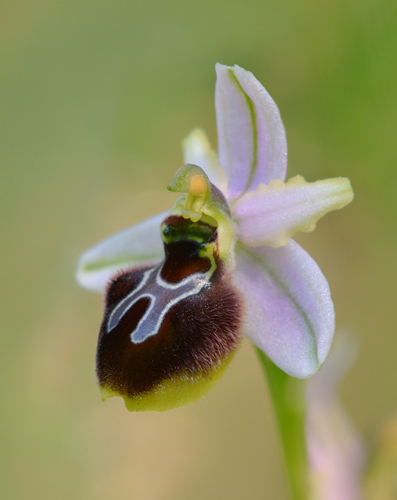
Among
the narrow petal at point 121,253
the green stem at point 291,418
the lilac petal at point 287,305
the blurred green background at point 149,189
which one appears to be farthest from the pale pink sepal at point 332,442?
the blurred green background at point 149,189

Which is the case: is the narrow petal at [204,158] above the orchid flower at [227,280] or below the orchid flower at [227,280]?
above

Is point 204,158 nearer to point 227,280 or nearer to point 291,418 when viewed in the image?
point 227,280

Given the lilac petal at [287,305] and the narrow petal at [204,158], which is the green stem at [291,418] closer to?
the lilac petal at [287,305]

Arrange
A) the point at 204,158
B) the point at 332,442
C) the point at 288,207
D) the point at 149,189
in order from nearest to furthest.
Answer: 1. the point at 288,207
2. the point at 204,158
3. the point at 332,442
4. the point at 149,189

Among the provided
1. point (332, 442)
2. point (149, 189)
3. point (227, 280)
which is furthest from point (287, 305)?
point (149, 189)

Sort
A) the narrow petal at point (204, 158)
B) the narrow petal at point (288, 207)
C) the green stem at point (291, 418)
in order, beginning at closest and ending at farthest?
1. the narrow petal at point (288, 207)
2. the green stem at point (291, 418)
3. the narrow petal at point (204, 158)

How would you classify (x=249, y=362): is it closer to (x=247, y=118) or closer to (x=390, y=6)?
(x=390, y=6)
